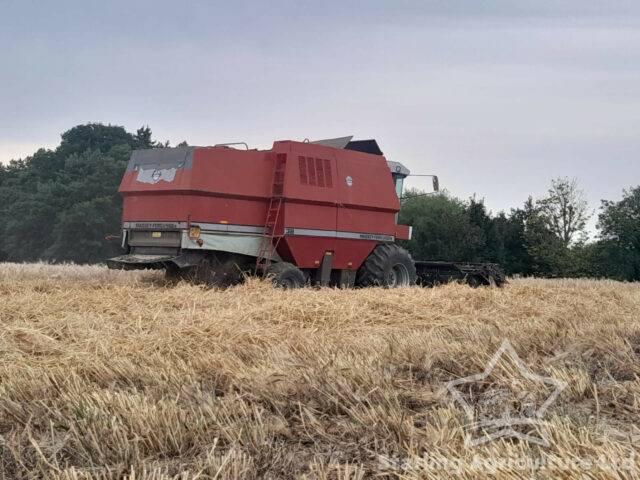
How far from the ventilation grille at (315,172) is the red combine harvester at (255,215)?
0.07 feet

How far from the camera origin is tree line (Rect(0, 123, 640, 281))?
3375cm

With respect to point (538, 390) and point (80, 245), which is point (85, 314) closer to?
point (538, 390)

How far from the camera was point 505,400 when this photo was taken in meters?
3.88

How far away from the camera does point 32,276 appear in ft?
44.1

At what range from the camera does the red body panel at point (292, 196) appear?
12.1 metres

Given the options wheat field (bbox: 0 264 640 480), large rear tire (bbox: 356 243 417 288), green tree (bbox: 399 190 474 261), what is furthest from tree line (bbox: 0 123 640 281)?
wheat field (bbox: 0 264 640 480)

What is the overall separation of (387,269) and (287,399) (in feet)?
34.5

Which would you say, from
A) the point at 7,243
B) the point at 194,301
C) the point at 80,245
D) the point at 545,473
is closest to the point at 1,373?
the point at 545,473

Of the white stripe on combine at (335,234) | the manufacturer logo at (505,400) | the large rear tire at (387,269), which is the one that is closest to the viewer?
the manufacturer logo at (505,400)

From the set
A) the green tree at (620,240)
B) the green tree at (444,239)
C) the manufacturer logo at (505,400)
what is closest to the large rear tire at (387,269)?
the manufacturer logo at (505,400)

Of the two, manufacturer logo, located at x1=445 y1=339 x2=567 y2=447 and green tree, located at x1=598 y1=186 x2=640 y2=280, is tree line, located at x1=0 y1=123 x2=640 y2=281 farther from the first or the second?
manufacturer logo, located at x1=445 y1=339 x2=567 y2=447

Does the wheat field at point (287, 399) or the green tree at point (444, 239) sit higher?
the green tree at point (444, 239)

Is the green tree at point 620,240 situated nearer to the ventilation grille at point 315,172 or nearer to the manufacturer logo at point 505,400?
the ventilation grille at point 315,172

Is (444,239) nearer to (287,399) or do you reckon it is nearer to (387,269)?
(387,269)
